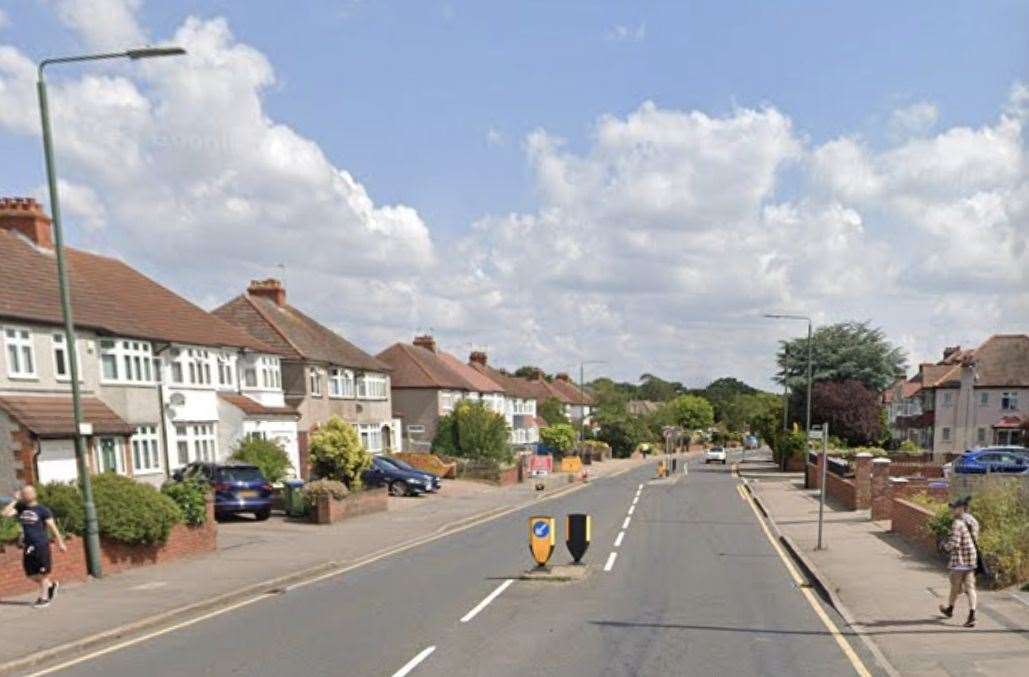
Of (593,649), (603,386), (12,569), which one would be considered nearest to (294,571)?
(12,569)

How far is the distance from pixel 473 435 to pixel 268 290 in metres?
15.5

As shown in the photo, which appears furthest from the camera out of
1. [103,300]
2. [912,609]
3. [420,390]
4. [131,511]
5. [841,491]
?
[420,390]

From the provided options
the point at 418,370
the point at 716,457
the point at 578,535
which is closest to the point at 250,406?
the point at 578,535

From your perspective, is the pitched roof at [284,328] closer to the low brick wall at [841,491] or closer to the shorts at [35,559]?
the low brick wall at [841,491]

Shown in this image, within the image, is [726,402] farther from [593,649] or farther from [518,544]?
[593,649]

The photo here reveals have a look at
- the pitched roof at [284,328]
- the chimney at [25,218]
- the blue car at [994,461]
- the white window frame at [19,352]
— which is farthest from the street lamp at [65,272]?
the blue car at [994,461]

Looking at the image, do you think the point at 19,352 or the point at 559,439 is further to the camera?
the point at 559,439

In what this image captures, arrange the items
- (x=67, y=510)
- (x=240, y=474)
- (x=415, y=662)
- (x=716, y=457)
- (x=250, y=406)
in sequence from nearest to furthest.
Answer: (x=415, y=662) → (x=67, y=510) → (x=240, y=474) → (x=250, y=406) → (x=716, y=457)

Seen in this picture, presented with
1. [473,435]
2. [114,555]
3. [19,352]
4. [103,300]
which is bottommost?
[473,435]

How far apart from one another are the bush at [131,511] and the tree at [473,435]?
112 feet

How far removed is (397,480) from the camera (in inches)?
1352

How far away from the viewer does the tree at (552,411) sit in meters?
91.8

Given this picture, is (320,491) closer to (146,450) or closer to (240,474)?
(240,474)

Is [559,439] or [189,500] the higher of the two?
[189,500]
